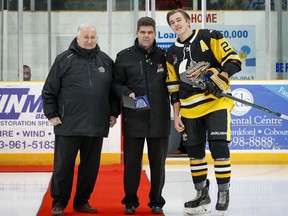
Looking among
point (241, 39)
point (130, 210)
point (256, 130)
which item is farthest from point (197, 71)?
point (241, 39)

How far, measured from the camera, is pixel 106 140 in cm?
891

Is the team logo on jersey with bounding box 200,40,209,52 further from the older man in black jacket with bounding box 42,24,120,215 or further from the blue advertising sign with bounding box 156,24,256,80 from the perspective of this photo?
the blue advertising sign with bounding box 156,24,256,80

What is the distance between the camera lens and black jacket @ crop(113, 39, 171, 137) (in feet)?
17.2

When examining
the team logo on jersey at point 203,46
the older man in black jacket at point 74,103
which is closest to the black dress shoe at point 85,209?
the older man in black jacket at point 74,103

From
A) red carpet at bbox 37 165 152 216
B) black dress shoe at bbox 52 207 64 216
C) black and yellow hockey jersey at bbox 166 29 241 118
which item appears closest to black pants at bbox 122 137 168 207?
red carpet at bbox 37 165 152 216

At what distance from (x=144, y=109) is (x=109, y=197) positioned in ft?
3.93

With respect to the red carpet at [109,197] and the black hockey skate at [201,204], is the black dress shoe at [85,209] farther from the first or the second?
the black hockey skate at [201,204]

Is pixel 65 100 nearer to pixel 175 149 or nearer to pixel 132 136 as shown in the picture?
pixel 132 136

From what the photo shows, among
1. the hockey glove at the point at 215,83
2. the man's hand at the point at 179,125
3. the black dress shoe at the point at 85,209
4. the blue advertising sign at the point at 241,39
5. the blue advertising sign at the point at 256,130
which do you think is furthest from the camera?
the blue advertising sign at the point at 241,39

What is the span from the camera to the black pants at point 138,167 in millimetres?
5285

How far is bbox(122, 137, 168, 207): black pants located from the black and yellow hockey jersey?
364 millimetres

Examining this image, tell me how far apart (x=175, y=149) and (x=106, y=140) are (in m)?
1.31

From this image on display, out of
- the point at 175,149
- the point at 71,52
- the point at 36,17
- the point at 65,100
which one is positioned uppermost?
the point at 36,17

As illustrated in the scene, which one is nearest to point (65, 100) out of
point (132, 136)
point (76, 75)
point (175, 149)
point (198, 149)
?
point (76, 75)
